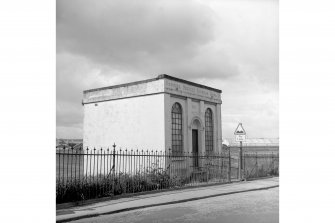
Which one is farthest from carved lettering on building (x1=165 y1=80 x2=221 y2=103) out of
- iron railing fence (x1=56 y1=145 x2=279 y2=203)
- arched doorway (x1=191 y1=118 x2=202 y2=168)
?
iron railing fence (x1=56 y1=145 x2=279 y2=203)

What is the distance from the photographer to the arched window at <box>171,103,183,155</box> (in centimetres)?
1415

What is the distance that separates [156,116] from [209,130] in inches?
156

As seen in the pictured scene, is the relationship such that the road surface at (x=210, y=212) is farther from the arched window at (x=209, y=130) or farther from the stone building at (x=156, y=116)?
the arched window at (x=209, y=130)

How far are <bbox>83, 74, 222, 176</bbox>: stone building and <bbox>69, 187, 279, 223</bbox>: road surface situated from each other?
15.5 feet

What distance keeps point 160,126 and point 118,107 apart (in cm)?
248

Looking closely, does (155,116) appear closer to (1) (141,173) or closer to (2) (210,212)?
(1) (141,173)

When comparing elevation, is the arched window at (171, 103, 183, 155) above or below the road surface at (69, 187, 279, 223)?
above

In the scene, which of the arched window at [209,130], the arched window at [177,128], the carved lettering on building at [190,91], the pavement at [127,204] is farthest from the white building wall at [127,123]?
the pavement at [127,204]

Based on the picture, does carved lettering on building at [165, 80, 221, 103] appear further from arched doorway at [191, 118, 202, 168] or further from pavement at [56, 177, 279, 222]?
pavement at [56, 177, 279, 222]

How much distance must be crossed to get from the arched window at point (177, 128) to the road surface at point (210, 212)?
5.51 m

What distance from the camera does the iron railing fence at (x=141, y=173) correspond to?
8.00 metres

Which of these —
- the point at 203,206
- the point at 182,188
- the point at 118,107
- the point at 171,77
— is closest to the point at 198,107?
the point at 171,77

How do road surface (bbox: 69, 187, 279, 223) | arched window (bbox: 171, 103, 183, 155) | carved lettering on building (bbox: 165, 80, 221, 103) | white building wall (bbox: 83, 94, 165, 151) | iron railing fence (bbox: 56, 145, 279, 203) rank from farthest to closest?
arched window (bbox: 171, 103, 183, 155) < carved lettering on building (bbox: 165, 80, 221, 103) < white building wall (bbox: 83, 94, 165, 151) < iron railing fence (bbox: 56, 145, 279, 203) < road surface (bbox: 69, 187, 279, 223)
